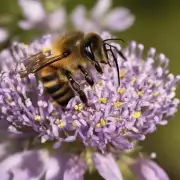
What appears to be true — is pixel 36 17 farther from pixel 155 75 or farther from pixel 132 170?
pixel 132 170

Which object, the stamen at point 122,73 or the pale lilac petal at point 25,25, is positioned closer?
the stamen at point 122,73

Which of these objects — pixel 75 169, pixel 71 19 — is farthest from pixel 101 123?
pixel 71 19

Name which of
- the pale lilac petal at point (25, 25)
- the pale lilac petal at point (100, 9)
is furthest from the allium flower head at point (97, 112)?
the pale lilac petal at point (100, 9)

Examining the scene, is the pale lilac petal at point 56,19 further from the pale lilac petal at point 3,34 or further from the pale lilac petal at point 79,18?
the pale lilac petal at point 3,34

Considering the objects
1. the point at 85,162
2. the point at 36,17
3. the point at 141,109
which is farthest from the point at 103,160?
the point at 36,17

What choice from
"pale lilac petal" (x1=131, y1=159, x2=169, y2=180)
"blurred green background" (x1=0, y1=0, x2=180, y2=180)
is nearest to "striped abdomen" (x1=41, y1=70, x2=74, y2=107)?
"pale lilac petal" (x1=131, y1=159, x2=169, y2=180)

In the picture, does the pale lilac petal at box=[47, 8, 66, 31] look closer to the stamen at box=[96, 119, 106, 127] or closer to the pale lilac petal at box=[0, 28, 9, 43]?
the pale lilac petal at box=[0, 28, 9, 43]
